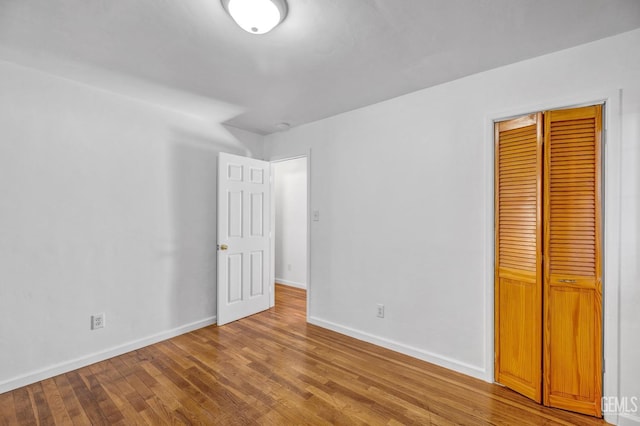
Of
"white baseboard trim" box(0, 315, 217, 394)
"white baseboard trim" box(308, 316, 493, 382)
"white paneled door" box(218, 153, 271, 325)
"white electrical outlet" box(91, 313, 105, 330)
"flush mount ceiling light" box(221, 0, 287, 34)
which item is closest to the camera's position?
"flush mount ceiling light" box(221, 0, 287, 34)

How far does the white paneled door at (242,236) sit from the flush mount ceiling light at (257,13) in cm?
193

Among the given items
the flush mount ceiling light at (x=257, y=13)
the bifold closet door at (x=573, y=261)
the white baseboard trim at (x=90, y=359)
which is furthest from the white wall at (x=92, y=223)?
the bifold closet door at (x=573, y=261)

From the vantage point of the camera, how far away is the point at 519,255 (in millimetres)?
2129

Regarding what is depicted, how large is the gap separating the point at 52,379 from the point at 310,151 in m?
3.19

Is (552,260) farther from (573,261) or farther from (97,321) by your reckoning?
(97,321)

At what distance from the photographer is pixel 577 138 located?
1.92 metres

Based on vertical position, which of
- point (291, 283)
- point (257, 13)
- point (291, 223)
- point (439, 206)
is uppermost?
point (257, 13)

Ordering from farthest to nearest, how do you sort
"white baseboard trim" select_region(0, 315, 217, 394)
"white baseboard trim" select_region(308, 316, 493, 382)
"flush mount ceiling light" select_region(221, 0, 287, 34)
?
"white baseboard trim" select_region(308, 316, 493, 382), "white baseboard trim" select_region(0, 315, 217, 394), "flush mount ceiling light" select_region(221, 0, 287, 34)

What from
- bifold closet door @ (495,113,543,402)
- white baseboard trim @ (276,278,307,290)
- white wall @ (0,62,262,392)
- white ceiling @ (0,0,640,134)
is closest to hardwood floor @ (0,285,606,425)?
bifold closet door @ (495,113,543,402)

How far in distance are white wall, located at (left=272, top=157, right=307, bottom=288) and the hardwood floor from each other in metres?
2.49

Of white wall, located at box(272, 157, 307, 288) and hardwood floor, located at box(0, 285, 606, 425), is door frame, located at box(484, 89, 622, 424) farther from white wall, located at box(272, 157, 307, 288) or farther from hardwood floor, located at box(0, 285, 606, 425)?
white wall, located at box(272, 157, 307, 288)

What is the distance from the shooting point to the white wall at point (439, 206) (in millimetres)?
1783

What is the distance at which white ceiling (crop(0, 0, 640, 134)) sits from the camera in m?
1.58

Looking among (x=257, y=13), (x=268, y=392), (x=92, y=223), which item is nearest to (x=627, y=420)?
(x=268, y=392)
